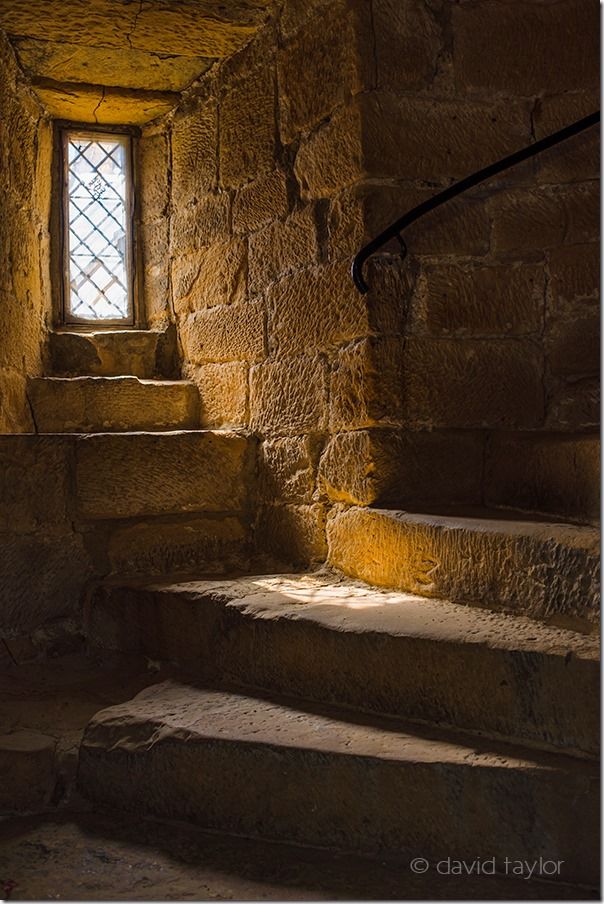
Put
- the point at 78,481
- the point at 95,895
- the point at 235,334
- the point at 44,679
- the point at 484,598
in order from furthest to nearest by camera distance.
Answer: the point at 235,334 → the point at 78,481 → the point at 44,679 → the point at 484,598 → the point at 95,895

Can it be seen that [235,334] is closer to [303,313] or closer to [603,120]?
[303,313]

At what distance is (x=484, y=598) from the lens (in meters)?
2.28

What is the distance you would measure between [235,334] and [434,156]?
1042 millimetres

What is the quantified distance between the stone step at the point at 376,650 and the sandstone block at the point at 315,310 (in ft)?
2.66

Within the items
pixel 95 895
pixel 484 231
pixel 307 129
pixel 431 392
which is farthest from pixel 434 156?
pixel 95 895

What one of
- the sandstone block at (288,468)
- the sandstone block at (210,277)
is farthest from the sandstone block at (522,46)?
the sandstone block at (288,468)

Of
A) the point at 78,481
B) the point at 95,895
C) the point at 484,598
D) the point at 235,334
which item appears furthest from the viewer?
the point at 235,334

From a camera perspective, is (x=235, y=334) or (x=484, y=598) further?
(x=235, y=334)

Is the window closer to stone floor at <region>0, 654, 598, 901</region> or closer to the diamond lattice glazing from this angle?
the diamond lattice glazing

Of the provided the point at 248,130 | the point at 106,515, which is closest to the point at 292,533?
the point at 106,515

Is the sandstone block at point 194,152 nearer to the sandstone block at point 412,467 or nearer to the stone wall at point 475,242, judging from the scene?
the stone wall at point 475,242

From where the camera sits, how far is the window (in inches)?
150

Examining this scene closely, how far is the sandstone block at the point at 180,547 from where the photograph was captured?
3053mm

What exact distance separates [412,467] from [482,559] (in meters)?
0.55
